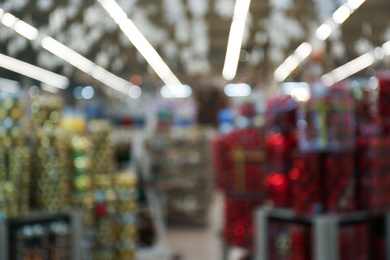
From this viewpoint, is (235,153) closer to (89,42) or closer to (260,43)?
(89,42)

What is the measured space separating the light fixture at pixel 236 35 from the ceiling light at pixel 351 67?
6.87ft

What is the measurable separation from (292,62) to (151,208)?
7.16 meters

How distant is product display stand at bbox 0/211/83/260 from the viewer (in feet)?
9.60

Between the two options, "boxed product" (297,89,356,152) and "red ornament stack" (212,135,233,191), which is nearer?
"boxed product" (297,89,356,152)

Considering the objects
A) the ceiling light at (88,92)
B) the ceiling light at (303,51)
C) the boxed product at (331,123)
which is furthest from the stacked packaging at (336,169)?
the ceiling light at (88,92)

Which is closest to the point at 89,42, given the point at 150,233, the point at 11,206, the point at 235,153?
the point at 150,233

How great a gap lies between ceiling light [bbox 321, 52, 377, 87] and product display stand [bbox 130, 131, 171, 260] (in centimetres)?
444

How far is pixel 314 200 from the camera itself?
2.74m

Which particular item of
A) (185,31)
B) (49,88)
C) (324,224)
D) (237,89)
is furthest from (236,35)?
(237,89)

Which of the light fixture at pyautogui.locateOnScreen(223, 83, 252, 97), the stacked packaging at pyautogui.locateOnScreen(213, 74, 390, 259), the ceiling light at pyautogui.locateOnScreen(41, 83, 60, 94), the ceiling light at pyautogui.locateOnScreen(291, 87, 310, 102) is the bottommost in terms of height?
the stacked packaging at pyautogui.locateOnScreen(213, 74, 390, 259)

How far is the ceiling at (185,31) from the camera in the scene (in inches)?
238

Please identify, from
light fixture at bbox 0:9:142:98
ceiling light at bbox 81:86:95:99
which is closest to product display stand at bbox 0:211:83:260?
light fixture at bbox 0:9:142:98

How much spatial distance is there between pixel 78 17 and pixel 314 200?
511 centimetres

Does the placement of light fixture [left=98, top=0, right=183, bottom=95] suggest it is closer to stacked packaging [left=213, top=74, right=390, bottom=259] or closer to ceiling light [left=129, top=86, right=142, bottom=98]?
ceiling light [left=129, top=86, right=142, bottom=98]
